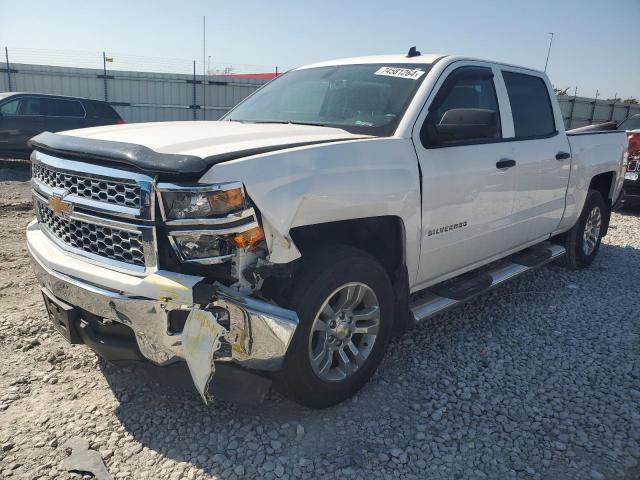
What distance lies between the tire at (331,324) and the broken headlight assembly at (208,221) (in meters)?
0.41

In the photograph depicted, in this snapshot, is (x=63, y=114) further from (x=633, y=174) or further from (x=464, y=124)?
(x=633, y=174)

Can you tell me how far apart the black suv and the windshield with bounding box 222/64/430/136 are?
8.80m

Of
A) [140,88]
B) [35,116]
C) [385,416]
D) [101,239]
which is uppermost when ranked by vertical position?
[140,88]

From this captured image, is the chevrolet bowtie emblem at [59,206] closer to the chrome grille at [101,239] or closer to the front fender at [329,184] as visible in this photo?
the chrome grille at [101,239]

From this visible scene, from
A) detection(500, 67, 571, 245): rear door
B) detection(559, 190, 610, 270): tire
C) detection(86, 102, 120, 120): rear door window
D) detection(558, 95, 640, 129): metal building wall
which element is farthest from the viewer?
detection(558, 95, 640, 129): metal building wall

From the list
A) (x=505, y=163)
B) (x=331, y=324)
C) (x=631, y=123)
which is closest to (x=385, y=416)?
(x=331, y=324)

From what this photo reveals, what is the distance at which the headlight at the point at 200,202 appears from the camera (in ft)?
7.15

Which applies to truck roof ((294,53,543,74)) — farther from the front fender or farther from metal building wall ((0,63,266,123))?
metal building wall ((0,63,266,123))

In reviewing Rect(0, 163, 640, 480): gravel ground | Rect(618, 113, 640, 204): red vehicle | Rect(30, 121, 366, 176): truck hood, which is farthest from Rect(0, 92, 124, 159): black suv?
Rect(618, 113, 640, 204): red vehicle

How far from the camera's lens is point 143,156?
2.25 metres

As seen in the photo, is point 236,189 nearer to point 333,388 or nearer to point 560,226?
point 333,388

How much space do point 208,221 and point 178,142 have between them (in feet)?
1.78

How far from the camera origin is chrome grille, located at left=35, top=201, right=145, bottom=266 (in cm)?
234

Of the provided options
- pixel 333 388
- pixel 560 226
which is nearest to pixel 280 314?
pixel 333 388
